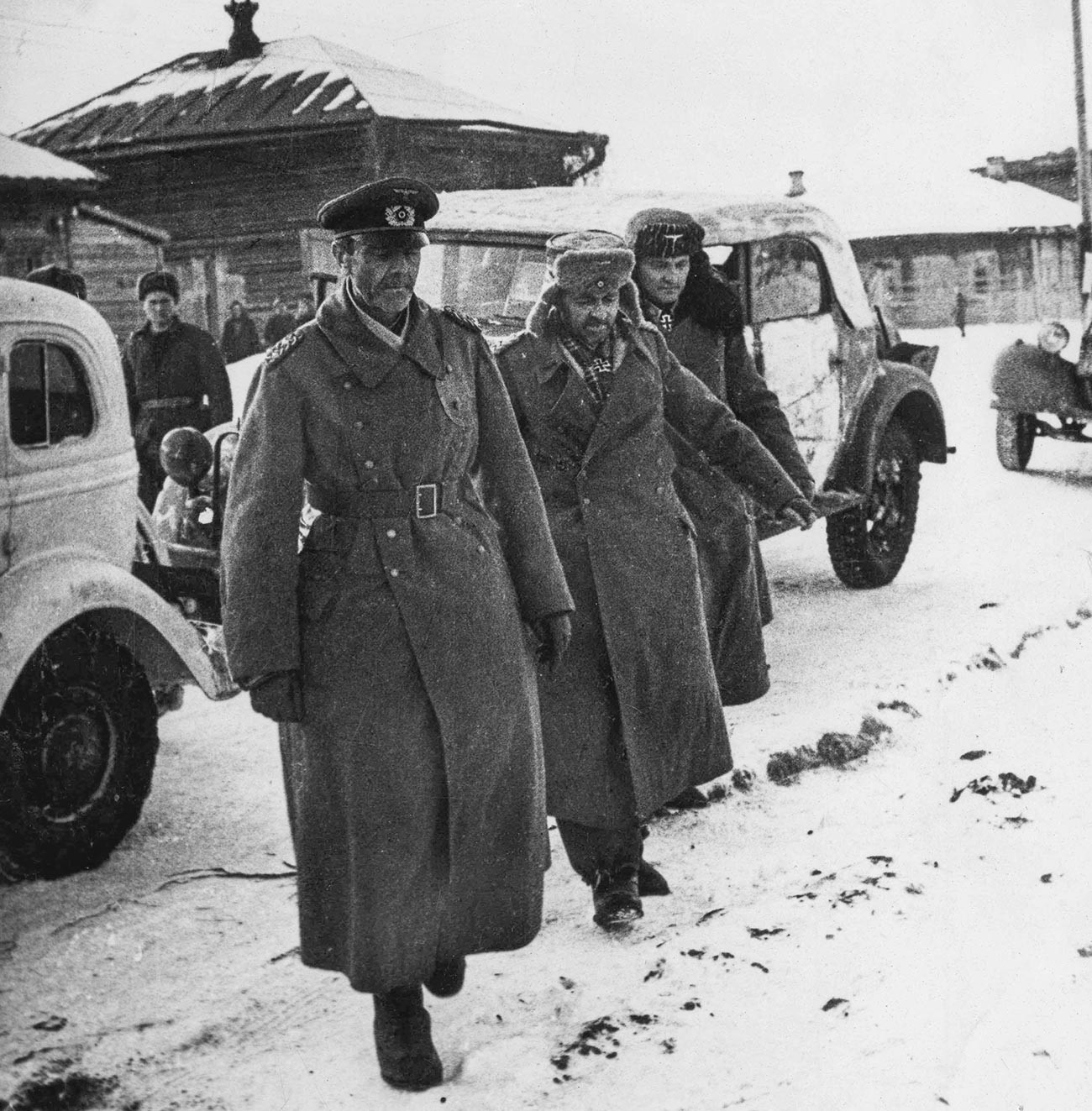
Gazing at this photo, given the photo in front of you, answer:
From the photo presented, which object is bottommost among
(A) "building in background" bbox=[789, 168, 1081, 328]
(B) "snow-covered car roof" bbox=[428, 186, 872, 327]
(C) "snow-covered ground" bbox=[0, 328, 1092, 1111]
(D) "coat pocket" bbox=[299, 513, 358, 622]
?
(C) "snow-covered ground" bbox=[0, 328, 1092, 1111]

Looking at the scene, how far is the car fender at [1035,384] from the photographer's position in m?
10.6

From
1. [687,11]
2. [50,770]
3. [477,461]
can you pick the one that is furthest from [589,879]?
[687,11]

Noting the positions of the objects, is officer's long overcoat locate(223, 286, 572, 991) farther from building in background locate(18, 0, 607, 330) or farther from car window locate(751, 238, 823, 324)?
car window locate(751, 238, 823, 324)

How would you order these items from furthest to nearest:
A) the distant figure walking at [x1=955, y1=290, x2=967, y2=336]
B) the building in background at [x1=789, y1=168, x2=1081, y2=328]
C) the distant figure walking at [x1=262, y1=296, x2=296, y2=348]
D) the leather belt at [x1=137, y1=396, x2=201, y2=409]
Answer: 1. the building in background at [x1=789, y1=168, x2=1081, y2=328]
2. the distant figure walking at [x1=955, y1=290, x2=967, y2=336]
3. the distant figure walking at [x1=262, y1=296, x2=296, y2=348]
4. the leather belt at [x1=137, y1=396, x2=201, y2=409]

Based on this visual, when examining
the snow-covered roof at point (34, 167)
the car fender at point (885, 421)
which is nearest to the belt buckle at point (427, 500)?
the snow-covered roof at point (34, 167)

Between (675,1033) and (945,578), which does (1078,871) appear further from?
(945,578)

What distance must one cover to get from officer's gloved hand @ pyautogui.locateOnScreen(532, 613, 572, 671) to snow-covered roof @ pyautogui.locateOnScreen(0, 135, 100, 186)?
9.80ft

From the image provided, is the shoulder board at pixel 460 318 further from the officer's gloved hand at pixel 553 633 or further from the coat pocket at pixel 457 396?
the officer's gloved hand at pixel 553 633

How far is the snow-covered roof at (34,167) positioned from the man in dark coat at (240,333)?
18.9 ft

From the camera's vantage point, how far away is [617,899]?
3512 mm

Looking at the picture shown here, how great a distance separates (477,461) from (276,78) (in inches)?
163

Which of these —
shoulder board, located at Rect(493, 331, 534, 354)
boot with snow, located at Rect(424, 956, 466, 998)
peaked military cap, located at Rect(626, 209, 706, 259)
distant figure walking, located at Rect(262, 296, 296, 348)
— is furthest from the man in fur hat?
distant figure walking, located at Rect(262, 296, 296, 348)

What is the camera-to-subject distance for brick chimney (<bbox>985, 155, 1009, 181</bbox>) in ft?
114

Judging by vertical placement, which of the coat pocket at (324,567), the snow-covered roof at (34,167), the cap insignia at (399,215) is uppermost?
the snow-covered roof at (34,167)
